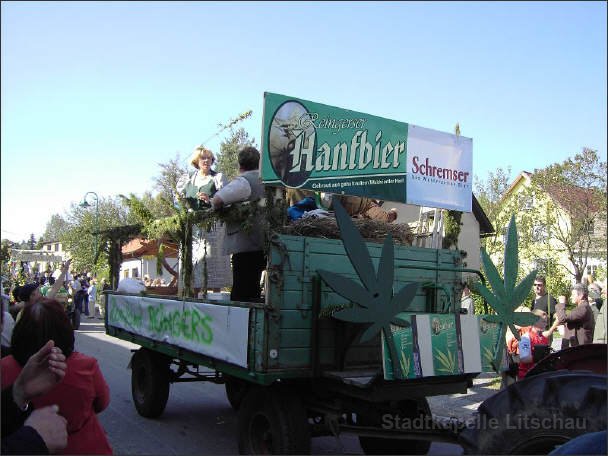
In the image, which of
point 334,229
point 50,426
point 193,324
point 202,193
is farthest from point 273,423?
point 202,193

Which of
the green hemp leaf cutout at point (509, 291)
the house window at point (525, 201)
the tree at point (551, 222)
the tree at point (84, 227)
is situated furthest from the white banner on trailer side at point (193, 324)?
the tree at point (84, 227)

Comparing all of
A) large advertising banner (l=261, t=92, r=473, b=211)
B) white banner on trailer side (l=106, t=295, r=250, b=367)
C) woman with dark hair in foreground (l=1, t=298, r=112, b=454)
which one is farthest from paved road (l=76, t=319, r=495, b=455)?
woman with dark hair in foreground (l=1, t=298, r=112, b=454)

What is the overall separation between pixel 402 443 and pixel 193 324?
2026mm

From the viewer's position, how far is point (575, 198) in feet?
43.7

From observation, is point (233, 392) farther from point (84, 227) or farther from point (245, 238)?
point (84, 227)

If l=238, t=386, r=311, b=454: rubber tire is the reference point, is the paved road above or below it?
below

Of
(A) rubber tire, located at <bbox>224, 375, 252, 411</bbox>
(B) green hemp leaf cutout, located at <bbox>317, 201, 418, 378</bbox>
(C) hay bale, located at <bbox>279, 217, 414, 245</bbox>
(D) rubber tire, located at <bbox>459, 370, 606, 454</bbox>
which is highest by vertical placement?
(C) hay bale, located at <bbox>279, 217, 414, 245</bbox>

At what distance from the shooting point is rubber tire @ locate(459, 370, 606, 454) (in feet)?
8.16

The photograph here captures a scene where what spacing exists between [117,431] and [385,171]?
13.1 ft

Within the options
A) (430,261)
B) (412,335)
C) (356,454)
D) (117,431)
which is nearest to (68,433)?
(412,335)

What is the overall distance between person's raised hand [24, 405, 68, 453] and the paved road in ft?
7.90

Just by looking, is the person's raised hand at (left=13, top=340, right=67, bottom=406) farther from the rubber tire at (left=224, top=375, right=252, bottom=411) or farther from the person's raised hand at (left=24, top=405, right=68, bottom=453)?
the rubber tire at (left=224, top=375, right=252, bottom=411)

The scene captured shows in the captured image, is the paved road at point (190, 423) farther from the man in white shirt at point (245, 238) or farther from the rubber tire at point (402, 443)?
the man in white shirt at point (245, 238)

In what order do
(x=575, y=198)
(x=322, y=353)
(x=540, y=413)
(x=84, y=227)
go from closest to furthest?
(x=540, y=413) < (x=322, y=353) < (x=575, y=198) < (x=84, y=227)
